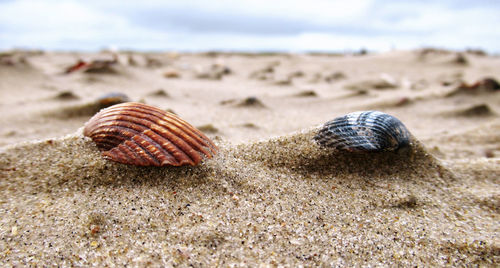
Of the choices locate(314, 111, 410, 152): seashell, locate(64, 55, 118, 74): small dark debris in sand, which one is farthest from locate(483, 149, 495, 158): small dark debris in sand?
locate(64, 55, 118, 74): small dark debris in sand

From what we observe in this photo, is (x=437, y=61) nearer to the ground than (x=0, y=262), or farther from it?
farther from it

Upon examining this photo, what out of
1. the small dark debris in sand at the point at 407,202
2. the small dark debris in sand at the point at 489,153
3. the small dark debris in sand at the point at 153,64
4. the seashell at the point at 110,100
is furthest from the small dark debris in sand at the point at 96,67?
the small dark debris in sand at the point at 489,153

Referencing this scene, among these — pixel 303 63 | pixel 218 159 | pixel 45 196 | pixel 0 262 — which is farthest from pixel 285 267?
pixel 303 63

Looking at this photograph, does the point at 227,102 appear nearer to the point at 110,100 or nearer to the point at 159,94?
the point at 159,94

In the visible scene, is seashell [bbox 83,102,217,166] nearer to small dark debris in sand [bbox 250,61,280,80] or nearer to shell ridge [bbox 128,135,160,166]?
shell ridge [bbox 128,135,160,166]

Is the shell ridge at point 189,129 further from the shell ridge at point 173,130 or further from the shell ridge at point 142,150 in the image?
the shell ridge at point 142,150

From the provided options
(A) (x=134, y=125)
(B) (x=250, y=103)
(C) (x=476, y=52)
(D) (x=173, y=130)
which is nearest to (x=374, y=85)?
(B) (x=250, y=103)

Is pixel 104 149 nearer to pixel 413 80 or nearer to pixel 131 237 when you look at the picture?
pixel 131 237
